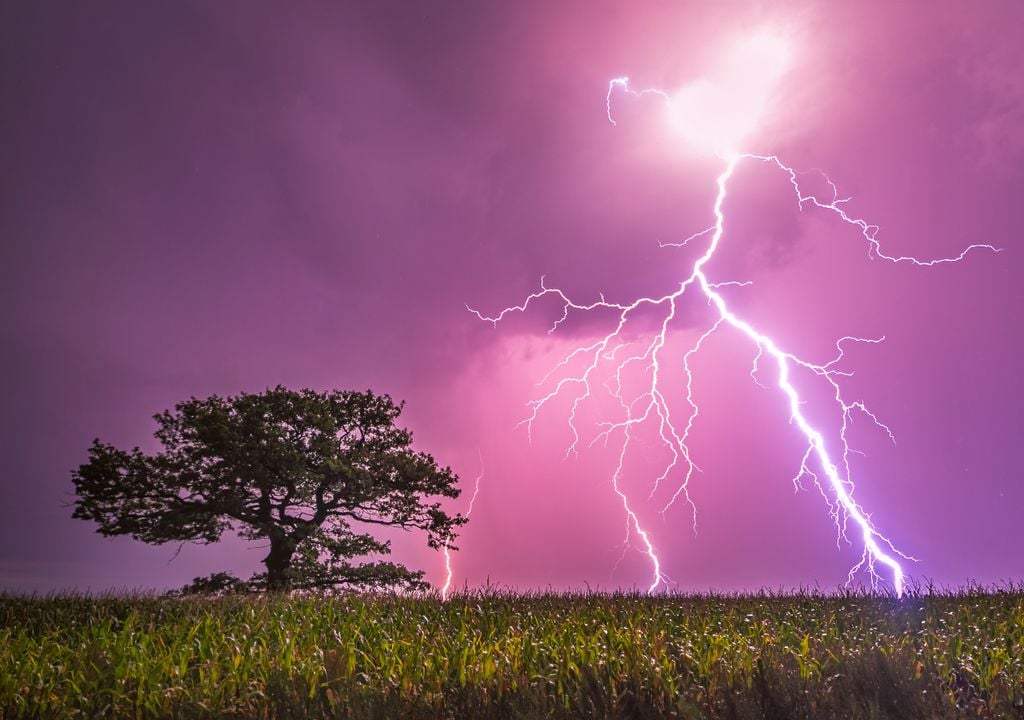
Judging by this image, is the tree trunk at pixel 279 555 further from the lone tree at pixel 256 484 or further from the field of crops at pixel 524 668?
the field of crops at pixel 524 668

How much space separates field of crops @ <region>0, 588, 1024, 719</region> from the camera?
5.08 meters

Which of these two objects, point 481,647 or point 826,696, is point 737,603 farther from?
point 826,696

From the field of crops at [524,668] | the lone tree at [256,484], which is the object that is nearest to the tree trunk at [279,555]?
the lone tree at [256,484]

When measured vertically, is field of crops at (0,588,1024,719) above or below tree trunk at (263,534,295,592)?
below

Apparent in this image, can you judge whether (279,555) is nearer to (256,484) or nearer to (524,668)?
(256,484)

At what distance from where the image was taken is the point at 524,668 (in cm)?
612

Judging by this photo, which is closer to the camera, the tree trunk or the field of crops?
the field of crops

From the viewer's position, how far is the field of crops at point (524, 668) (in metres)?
5.08

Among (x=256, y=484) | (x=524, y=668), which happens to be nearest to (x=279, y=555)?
(x=256, y=484)

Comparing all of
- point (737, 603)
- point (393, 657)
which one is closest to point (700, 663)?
point (393, 657)

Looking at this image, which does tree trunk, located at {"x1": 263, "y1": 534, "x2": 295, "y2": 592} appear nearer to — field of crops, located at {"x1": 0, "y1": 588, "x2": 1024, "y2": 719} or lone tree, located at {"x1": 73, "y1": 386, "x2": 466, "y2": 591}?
lone tree, located at {"x1": 73, "y1": 386, "x2": 466, "y2": 591}

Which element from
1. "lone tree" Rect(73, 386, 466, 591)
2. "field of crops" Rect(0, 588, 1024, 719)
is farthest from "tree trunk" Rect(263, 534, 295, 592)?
"field of crops" Rect(0, 588, 1024, 719)

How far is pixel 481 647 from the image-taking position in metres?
7.11

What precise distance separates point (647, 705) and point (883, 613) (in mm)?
6865
